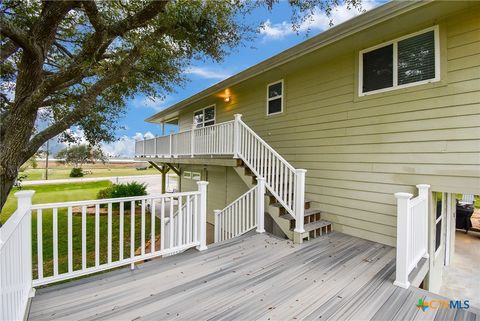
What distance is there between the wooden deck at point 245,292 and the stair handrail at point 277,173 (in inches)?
36.3

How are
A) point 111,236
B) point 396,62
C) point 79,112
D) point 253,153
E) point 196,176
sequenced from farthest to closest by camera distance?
point 196,176
point 253,153
point 396,62
point 79,112
point 111,236

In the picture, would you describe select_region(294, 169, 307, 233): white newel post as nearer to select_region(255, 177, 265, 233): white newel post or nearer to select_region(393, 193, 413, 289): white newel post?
select_region(255, 177, 265, 233): white newel post

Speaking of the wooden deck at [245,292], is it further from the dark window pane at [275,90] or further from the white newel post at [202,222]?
the dark window pane at [275,90]

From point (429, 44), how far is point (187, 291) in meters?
5.34

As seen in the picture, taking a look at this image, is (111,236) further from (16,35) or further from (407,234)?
(407,234)

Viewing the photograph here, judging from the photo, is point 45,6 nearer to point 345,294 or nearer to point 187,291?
point 187,291

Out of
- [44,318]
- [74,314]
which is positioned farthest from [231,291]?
[44,318]

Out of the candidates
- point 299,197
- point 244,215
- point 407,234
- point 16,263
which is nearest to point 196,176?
point 244,215

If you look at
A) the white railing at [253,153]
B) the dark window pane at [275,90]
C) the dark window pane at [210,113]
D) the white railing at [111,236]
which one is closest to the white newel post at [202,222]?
the white railing at [111,236]

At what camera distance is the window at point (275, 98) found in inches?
265

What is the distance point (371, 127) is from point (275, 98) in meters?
2.98

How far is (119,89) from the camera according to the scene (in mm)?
6945

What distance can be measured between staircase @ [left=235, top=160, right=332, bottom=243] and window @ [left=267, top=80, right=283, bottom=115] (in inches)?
89.7

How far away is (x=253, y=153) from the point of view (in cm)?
557
